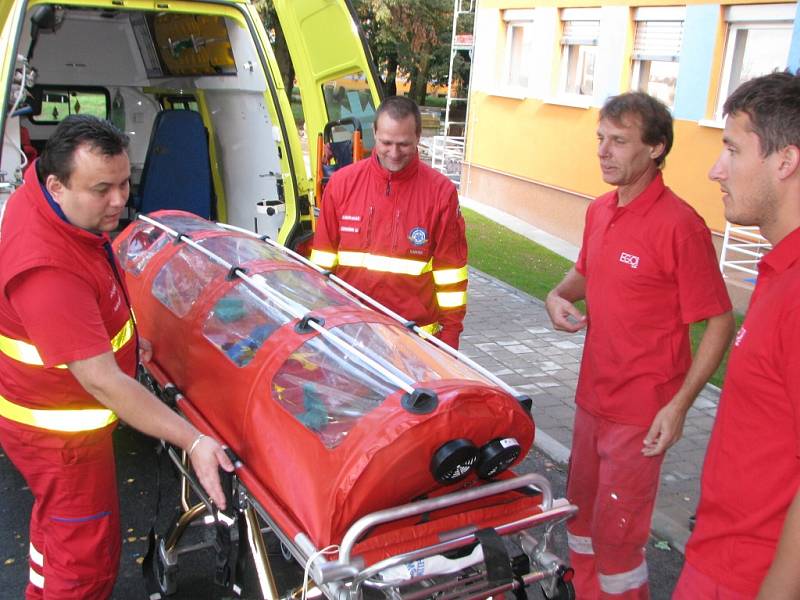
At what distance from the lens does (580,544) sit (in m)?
3.12

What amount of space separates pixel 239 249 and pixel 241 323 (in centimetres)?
69

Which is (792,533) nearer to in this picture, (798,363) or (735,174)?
(798,363)

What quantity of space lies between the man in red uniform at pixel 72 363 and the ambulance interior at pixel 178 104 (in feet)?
6.85

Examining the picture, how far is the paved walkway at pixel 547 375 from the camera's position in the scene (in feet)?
13.5

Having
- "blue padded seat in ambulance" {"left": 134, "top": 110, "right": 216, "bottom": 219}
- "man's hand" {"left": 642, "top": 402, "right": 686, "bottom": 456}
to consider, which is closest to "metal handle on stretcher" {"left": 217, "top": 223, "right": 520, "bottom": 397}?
"man's hand" {"left": 642, "top": 402, "right": 686, "bottom": 456}

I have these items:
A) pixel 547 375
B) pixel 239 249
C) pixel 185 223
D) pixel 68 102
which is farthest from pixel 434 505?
pixel 68 102

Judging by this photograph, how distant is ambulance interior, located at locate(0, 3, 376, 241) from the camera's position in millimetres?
4875

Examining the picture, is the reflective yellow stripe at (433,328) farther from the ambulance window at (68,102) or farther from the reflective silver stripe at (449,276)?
the ambulance window at (68,102)

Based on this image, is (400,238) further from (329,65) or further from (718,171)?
(329,65)

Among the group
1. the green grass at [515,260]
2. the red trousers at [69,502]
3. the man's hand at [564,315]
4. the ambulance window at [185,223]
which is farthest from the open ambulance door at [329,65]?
the green grass at [515,260]

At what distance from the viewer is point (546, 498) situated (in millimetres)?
2223

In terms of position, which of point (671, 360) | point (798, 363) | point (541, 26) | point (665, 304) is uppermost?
point (541, 26)

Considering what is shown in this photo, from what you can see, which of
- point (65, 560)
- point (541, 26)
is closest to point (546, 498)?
point (65, 560)

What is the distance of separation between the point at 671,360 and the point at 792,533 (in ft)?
4.34
